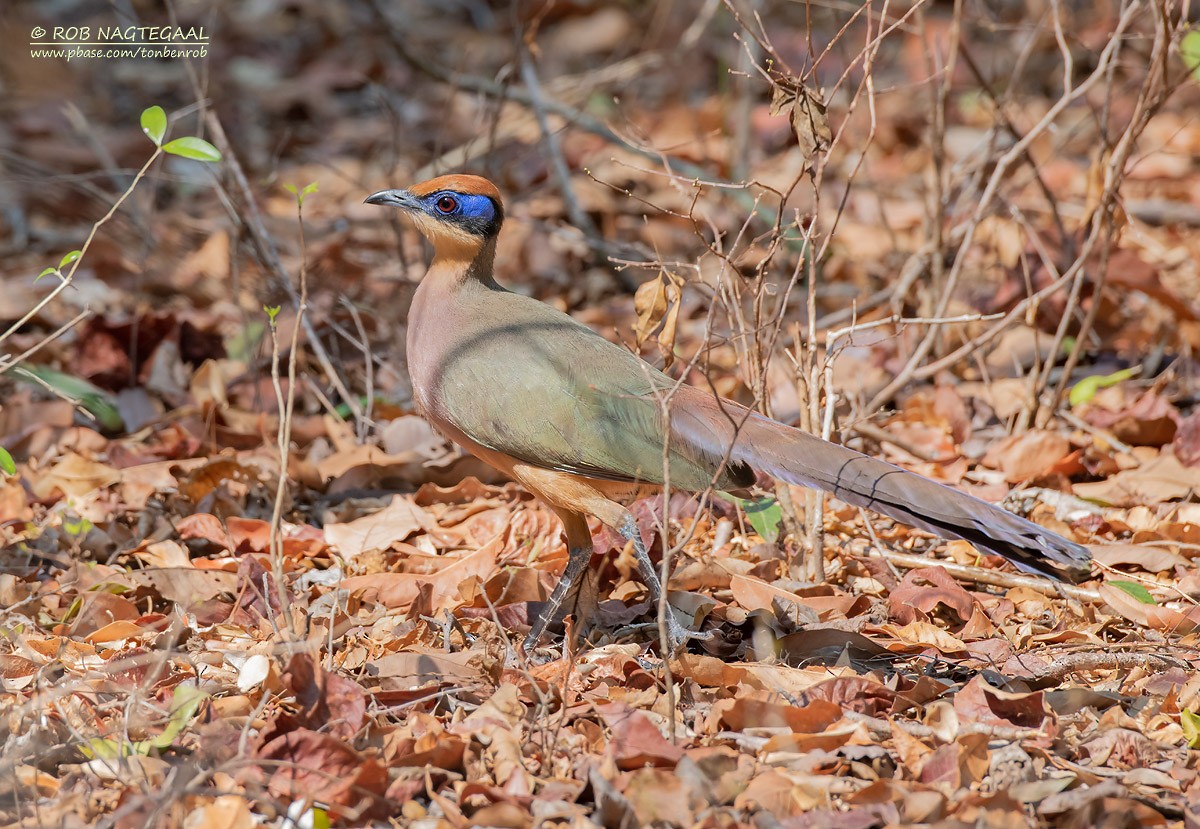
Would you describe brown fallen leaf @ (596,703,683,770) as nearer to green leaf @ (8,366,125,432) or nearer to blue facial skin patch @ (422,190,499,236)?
blue facial skin patch @ (422,190,499,236)

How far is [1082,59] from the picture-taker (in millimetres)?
9539

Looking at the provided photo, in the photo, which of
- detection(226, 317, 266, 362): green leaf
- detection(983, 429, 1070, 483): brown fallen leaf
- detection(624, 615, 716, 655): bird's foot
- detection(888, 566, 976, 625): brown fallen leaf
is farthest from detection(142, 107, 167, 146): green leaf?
detection(983, 429, 1070, 483): brown fallen leaf

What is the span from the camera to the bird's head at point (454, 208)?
4746 millimetres

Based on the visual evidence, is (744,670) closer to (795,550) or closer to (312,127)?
(795,550)

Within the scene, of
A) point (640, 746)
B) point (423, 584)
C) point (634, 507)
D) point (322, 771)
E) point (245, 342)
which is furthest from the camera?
point (245, 342)

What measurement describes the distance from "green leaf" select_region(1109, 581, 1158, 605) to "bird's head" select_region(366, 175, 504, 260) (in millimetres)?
2510

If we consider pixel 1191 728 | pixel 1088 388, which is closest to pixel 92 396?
pixel 1088 388

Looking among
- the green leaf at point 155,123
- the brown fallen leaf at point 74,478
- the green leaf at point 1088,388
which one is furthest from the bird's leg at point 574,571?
the green leaf at point 1088,388

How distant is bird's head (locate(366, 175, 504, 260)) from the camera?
475cm

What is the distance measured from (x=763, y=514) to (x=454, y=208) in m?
1.58

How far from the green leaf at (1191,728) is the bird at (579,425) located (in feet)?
1.60

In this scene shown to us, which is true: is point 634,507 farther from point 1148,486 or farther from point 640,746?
point 1148,486

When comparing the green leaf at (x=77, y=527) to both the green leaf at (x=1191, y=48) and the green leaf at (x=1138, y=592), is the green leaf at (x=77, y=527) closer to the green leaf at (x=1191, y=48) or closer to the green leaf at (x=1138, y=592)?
the green leaf at (x=1138, y=592)

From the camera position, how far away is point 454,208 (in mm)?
4758
